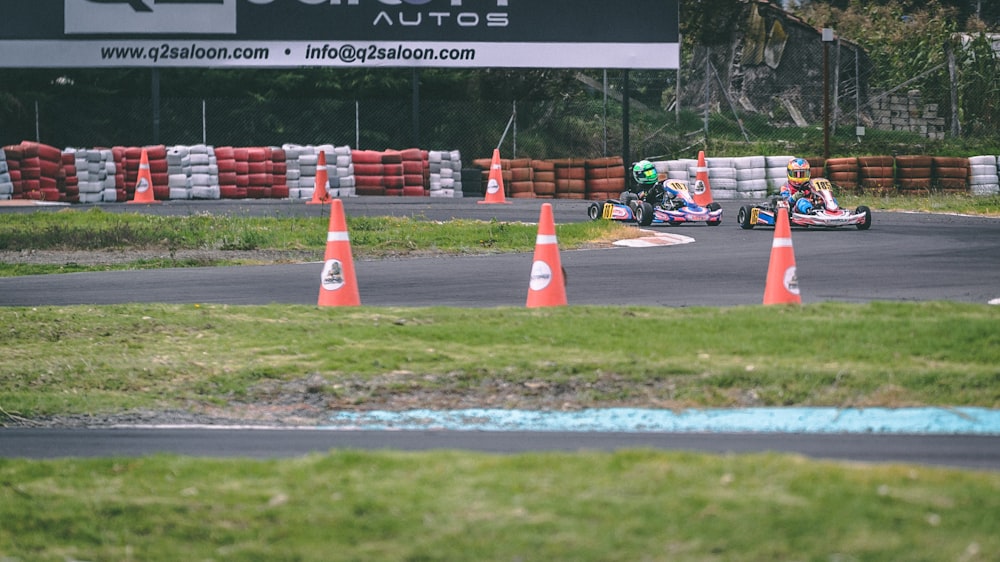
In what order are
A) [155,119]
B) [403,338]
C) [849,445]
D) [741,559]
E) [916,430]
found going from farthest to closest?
[155,119] < [403,338] < [916,430] < [849,445] < [741,559]

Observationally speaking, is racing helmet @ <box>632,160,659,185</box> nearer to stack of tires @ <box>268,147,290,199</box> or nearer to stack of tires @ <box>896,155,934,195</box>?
stack of tires @ <box>896,155,934,195</box>

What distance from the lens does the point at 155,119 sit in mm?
30750

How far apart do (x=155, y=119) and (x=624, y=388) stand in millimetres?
24637

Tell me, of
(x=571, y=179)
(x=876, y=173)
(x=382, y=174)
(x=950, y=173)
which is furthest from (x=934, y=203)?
(x=382, y=174)

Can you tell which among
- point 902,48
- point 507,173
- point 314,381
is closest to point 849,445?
point 314,381

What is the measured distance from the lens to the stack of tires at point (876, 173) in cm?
2889

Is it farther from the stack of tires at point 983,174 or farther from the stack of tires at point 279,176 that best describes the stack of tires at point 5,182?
the stack of tires at point 983,174

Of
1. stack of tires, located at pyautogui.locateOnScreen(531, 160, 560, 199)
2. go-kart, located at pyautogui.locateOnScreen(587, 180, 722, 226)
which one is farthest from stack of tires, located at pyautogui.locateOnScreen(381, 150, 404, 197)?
go-kart, located at pyautogui.locateOnScreen(587, 180, 722, 226)

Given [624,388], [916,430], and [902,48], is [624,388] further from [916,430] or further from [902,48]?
[902,48]

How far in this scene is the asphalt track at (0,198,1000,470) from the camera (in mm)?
6781

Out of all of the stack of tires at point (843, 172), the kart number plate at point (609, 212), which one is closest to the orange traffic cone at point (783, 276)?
the kart number plate at point (609, 212)

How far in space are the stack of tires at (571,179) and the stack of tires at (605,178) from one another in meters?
0.09

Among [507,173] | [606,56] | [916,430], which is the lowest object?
[916,430]

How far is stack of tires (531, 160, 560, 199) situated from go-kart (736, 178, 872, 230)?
348 inches
